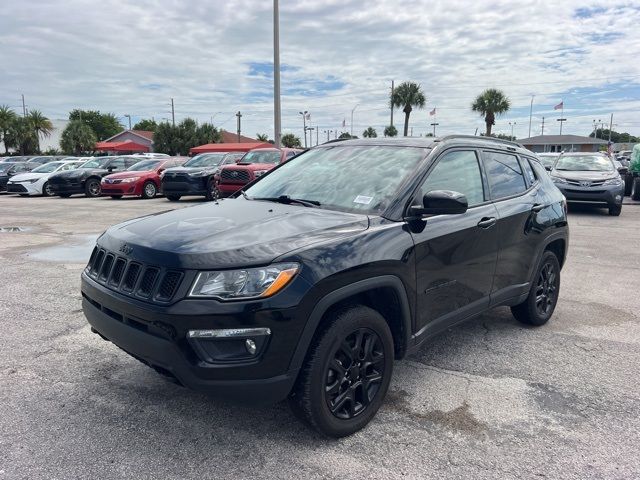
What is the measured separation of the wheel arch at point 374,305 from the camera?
2.61m

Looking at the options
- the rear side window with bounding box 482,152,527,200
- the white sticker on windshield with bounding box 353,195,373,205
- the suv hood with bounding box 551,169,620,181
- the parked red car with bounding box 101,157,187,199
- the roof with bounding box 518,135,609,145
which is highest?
the roof with bounding box 518,135,609,145

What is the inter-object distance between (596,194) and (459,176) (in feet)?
34.4

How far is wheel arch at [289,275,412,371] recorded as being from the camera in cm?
261

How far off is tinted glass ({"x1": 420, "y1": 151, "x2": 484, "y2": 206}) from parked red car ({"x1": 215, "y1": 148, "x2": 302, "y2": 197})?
32.7 feet

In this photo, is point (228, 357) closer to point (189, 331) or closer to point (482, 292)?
point (189, 331)

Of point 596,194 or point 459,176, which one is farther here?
point 596,194

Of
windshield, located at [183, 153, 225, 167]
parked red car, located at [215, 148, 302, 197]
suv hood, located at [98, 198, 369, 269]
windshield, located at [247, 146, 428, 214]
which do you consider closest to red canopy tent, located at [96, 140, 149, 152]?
windshield, located at [183, 153, 225, 167]

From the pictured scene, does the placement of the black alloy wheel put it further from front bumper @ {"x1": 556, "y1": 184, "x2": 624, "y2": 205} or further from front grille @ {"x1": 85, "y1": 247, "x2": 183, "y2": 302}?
front bumper @ {"x1": 556, "y1": 184, "x2": 624, "y2": 205}

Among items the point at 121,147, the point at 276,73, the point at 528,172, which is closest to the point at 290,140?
the point at 121,147

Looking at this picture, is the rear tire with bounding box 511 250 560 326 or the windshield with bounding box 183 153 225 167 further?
the windshield with bounding box 183 153 225 167

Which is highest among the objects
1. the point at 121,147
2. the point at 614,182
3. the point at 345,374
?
the point at 121,147

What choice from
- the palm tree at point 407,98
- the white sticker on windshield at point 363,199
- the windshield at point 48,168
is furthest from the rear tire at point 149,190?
the palm tree at point 407,98

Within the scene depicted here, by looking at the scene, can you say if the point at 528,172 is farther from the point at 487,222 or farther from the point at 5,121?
the point at 5,121

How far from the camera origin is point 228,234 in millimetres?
2803
